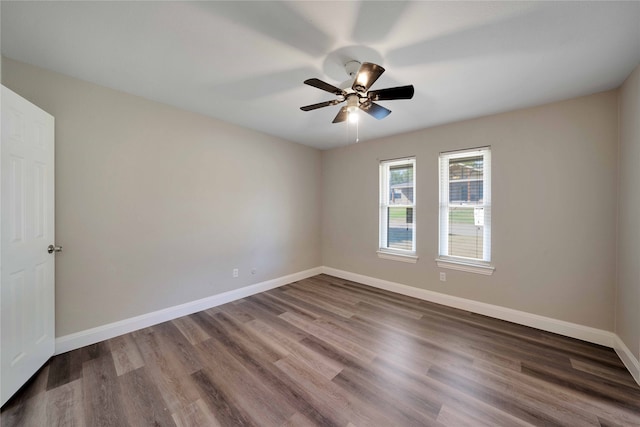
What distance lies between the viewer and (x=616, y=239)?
7.68ft

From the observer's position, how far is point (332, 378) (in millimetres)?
1907

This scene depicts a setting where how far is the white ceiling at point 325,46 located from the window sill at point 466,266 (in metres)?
1.97

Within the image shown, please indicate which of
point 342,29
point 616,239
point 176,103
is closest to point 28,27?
point 176,103

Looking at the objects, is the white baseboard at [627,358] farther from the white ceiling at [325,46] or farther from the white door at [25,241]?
the white door at [25,241]

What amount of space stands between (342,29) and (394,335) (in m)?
2.81

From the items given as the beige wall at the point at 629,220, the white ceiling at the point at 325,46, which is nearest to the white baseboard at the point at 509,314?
the beige wall at the point at 629,220

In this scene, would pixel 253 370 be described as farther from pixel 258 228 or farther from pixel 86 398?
pixel 258 228

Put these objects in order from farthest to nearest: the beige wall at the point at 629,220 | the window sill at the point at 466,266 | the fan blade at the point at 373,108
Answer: the window sill at the point at 466,266 → the fan blade at the point at 373,108 → the beige wall at the point at 629,220

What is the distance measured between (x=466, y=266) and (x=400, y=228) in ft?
3.58

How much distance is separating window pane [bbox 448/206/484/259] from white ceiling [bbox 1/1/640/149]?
1.36 m

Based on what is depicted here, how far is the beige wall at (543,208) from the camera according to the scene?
241 centimetres

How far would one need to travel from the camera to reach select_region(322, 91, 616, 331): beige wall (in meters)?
2.41

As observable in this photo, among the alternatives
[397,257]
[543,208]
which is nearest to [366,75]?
[543,208]

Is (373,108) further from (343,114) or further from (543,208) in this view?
(543,208)
